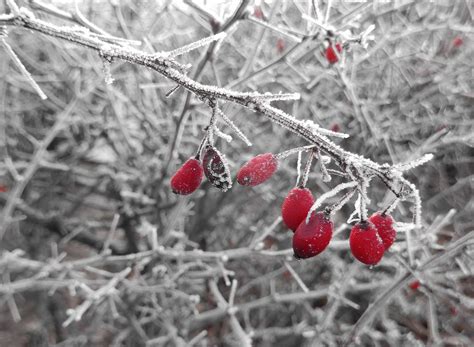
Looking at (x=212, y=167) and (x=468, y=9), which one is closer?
(x=212, y=167)

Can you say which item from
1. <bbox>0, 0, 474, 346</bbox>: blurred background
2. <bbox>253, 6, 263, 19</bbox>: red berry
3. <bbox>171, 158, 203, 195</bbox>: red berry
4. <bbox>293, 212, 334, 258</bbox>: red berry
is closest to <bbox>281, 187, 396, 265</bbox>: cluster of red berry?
<bbox>293, 212, 334, 258</bbox>: red berry

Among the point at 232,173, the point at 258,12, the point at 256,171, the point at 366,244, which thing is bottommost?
the point at 366,244

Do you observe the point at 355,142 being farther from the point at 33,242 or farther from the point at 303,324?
the point at 33,242

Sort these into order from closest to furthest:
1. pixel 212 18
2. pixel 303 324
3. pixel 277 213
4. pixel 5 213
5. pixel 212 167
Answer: pixel 212 167 < pixel 212 18 < pixel 5 213 < pixel 303 324 < pixel 277 213

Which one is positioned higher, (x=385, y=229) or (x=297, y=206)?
(x=297, y=206)

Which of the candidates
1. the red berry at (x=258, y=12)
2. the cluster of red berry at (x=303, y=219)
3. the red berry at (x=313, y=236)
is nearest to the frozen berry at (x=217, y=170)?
the cluster of red berry at (x=303, y=219)

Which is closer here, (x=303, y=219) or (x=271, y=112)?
(x=271, y=112)

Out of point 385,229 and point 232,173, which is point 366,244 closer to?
point 385,229

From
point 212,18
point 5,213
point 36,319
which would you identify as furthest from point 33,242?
point 212,18

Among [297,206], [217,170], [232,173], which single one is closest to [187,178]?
[217,170]
